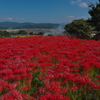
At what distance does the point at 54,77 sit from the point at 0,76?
132 cm

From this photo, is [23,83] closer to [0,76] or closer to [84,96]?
[0,76]

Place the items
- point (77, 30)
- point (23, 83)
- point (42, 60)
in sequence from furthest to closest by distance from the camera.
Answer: point (77, 30)
point (42, 60)
point (23, 83)

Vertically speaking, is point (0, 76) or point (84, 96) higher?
point (0, 76)

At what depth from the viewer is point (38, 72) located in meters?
4.23

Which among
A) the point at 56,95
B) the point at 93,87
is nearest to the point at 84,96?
the point at 93,87

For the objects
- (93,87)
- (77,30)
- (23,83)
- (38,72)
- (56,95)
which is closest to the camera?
(56,95)

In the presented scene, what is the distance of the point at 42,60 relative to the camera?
4.54m

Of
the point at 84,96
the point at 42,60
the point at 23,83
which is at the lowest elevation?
the point at 84,96

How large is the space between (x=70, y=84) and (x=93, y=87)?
1.78 ft

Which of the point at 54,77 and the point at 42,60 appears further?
the point at 42,60

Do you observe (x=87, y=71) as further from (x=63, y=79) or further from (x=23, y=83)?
(x=23, y=83)

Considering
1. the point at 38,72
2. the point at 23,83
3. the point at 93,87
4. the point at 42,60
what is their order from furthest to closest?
the point at 42,60 → the point at 38,72 → the point at 23,83 → the point at 93,87

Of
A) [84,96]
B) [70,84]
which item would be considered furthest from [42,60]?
[84,96]

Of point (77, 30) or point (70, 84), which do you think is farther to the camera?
point (77, 30)
